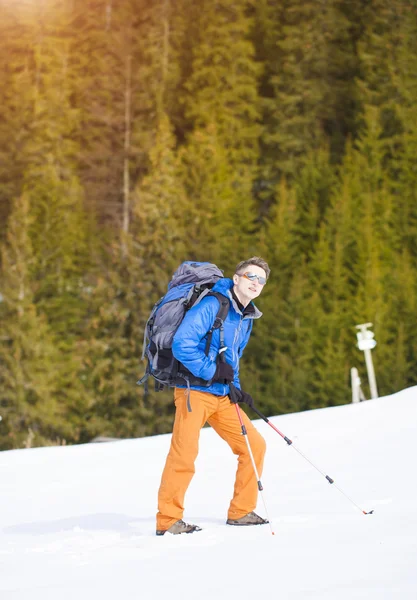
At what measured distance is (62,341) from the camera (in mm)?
40688

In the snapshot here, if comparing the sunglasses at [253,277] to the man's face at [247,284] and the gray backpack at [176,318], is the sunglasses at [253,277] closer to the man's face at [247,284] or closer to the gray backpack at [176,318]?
the man's face at [247,284]

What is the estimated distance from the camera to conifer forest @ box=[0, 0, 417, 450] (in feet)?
123

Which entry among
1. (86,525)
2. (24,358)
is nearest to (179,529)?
(86,525)

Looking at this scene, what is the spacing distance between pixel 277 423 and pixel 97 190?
134 ft

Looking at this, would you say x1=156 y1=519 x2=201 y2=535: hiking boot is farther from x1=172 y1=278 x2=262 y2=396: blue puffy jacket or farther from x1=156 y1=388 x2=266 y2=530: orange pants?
x1=172 y1=278 x2=262 y2=396: blue puffy jacket

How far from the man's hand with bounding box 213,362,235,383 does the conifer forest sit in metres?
28.6

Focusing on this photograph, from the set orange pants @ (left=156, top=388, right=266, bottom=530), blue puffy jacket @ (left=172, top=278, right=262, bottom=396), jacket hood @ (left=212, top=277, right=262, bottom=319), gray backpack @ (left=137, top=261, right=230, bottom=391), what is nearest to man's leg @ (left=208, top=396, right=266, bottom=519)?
orange pants @ (left=156, top=388, right=266, bottom=530)

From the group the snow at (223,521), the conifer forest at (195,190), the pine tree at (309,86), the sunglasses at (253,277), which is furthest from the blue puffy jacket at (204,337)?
the pine tree at (309,86)

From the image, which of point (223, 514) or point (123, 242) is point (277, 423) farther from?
point (123, 242)

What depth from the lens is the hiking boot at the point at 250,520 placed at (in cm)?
556

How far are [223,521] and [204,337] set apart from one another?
1.34 metres

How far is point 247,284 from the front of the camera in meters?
5.33

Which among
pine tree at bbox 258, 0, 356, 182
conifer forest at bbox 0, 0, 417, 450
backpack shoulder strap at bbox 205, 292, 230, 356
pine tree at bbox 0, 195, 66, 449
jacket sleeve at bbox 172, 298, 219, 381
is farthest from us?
pine tree at bbox 258, 0, 356, 182

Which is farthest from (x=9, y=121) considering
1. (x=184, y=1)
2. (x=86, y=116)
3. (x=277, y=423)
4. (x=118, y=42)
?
(x=277, y=423)
